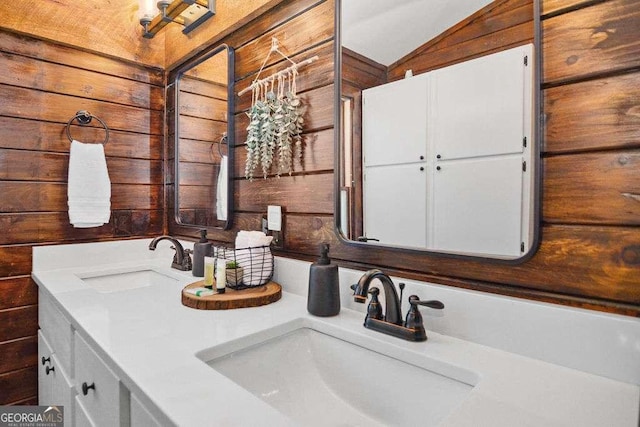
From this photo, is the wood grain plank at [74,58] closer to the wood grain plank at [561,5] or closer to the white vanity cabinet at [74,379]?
the white vanity cabinet at [74,379]

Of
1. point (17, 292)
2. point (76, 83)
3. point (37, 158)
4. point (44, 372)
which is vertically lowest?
point (44, 372)

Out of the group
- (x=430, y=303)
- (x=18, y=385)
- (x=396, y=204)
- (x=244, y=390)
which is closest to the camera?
(x=244, y=390)

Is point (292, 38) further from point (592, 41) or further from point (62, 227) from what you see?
point (62, 227)

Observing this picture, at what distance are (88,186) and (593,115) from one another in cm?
184

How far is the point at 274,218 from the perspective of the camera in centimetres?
130

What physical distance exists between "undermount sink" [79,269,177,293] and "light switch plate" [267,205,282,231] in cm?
54

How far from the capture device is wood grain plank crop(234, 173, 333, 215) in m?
1.16

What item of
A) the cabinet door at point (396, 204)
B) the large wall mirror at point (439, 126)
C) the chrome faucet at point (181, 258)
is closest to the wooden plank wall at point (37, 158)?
the chrome faucet at point (181, 258)

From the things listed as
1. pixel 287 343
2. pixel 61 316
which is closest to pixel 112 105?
pixel 61 316

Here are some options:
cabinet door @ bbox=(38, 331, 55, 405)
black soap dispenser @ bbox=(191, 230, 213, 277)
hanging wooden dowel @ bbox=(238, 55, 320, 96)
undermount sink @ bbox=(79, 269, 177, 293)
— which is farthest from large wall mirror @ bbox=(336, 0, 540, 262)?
cabinet door @ bbox=(38, 331, 55, 405)

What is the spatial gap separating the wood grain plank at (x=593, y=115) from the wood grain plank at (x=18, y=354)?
2000mm

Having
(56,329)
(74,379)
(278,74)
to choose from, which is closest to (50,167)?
(56,329)

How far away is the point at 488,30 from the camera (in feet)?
2.66

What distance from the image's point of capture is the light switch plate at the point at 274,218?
129 cm
